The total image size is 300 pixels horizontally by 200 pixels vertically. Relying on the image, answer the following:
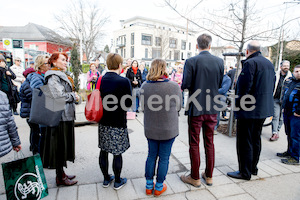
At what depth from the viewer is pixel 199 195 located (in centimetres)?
251

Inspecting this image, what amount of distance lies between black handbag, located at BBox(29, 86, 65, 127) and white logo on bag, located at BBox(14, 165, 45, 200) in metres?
0.53

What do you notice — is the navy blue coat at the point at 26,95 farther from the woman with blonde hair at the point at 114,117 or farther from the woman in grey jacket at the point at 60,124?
the woman with blonde hair at the point at 114,117

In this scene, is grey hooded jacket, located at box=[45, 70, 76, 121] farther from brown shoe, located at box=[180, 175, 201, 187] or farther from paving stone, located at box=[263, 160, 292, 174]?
paving stone, located at box=[263, 160, 292, 174]

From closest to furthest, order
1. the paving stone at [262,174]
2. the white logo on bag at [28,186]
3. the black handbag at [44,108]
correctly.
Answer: the white logo on bag at [28,186] → the black handbag at [44,108] → the paving stone at [262,174]

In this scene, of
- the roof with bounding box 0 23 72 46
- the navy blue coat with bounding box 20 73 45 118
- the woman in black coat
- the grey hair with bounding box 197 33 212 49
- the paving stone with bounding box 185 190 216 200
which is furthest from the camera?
the roof with bounding box 0 23 72 46

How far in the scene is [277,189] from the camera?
270cm

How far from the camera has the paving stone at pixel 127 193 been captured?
243 centimetres

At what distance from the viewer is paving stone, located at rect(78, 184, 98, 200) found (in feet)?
7.91

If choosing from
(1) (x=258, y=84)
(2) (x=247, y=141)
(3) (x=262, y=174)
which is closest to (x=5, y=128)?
(2) (x=247, y=141)

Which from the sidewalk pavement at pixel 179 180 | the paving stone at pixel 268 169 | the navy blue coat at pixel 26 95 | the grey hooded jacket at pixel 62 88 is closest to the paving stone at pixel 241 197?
the sidewalk pavement at pixel 179 180

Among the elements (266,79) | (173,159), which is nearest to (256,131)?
(266,79)

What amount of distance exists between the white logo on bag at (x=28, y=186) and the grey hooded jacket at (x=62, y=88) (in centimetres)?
72

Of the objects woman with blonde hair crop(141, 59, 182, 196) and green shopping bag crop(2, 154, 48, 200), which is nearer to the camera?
green shopping bag crop(2, 154, 48, 200)

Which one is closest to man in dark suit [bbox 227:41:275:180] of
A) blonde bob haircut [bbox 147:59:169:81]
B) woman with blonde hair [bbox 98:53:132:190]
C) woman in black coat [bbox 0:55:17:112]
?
blonde bob haircut [bbox 147:59:169:81]
